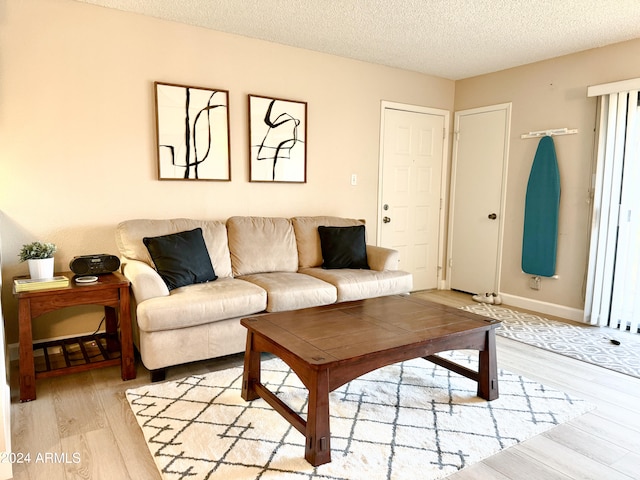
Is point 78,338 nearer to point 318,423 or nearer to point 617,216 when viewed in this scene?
point 318,423

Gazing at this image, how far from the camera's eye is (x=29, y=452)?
1879 mm

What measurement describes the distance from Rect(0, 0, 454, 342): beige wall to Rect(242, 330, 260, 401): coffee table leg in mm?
1562

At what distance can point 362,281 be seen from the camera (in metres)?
3.34

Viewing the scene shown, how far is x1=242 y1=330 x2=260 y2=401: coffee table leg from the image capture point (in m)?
2.27

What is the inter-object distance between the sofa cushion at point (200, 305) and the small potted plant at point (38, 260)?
602 mm

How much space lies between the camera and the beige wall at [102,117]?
2854 mm

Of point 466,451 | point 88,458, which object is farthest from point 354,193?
point 88,458

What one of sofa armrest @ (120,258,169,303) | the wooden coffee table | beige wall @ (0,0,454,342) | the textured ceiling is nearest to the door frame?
the textured ceiling

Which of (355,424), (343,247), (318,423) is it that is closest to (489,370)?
(355,424)

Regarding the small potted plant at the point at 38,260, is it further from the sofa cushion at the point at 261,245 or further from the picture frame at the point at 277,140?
the picture frame at the point at 277,140

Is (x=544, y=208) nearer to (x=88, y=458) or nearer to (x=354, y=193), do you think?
(x=354, y=193)

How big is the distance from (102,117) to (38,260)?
3.85 feet

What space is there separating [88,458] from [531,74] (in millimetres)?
4672

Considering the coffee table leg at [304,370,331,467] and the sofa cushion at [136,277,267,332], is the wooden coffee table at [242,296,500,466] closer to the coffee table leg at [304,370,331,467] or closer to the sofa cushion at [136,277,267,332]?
the coffee table leg at [304,370,331,467]
